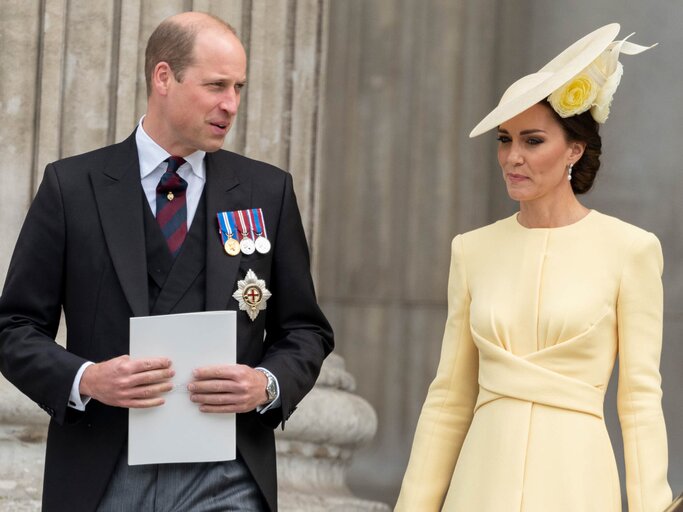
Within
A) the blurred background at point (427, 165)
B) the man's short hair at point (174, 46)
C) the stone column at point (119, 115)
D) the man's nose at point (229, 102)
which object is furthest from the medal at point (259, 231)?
the blurred background at point (427, 165)

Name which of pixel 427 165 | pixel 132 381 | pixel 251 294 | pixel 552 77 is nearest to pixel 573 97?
pixel 552 77

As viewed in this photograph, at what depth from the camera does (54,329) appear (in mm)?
3869

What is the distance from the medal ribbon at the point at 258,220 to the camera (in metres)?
3.91

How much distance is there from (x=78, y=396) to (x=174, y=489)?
0.99 ft

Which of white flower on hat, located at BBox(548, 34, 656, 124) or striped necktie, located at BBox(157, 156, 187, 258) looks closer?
striped necktie, located at BBox(157, 156, 187, 258)

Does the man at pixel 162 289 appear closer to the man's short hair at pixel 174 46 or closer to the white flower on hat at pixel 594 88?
the man's short hair at pixel 174 46

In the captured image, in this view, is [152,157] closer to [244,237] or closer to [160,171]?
[160,171]

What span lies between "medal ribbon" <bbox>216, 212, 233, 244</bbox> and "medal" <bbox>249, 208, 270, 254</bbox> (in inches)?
2.9

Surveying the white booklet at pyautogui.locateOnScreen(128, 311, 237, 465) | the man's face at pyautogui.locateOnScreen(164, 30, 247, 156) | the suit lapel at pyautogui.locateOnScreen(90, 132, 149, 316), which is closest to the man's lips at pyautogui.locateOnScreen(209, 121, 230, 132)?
the man's face at pyautogui.locateOnScreen(164, 30, 247, 156)

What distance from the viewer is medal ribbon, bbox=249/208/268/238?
3914 millimetres

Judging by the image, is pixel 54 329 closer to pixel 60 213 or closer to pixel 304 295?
pixel 60 213

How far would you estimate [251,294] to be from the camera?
3.84 meters

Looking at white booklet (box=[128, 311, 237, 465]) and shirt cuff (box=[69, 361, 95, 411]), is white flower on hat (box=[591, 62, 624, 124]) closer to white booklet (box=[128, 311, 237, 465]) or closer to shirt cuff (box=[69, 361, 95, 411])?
white booklet (box=[128, 311, 237, 465])

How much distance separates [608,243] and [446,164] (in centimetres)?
378
